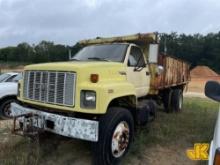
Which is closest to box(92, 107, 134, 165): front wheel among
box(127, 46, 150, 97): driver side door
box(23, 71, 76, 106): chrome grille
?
box(23, 71, 76, 106): chrome grille

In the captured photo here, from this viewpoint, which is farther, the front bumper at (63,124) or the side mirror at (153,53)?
the side mirror at (153,53)

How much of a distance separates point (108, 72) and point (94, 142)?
1.32m

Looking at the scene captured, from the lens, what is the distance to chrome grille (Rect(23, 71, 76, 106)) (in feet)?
19.1

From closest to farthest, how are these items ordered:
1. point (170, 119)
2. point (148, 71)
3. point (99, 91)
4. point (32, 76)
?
point (99, 91)
point (32, 76)
point (148, 71)
point (170, 119)

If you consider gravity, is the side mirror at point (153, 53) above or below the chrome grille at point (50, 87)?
above

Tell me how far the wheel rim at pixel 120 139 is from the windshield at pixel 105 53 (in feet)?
5.28

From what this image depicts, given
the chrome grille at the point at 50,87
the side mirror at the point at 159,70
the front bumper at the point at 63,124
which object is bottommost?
the front bumper at the point at 63,124

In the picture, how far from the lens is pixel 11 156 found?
20.5 feet

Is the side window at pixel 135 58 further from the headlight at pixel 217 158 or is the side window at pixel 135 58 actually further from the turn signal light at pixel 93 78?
the headlight at pixel 217 158

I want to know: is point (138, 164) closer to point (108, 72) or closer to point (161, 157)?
point (161, 157)

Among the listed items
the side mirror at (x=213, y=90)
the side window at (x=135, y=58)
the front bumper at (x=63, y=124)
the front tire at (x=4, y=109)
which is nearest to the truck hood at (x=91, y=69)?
the side window at (x=135, y=58)

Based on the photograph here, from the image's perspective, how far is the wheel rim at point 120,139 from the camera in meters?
5.92

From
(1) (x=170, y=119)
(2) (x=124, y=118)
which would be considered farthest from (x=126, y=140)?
(1) (x=170, y=119)

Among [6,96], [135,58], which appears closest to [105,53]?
[135,58]
